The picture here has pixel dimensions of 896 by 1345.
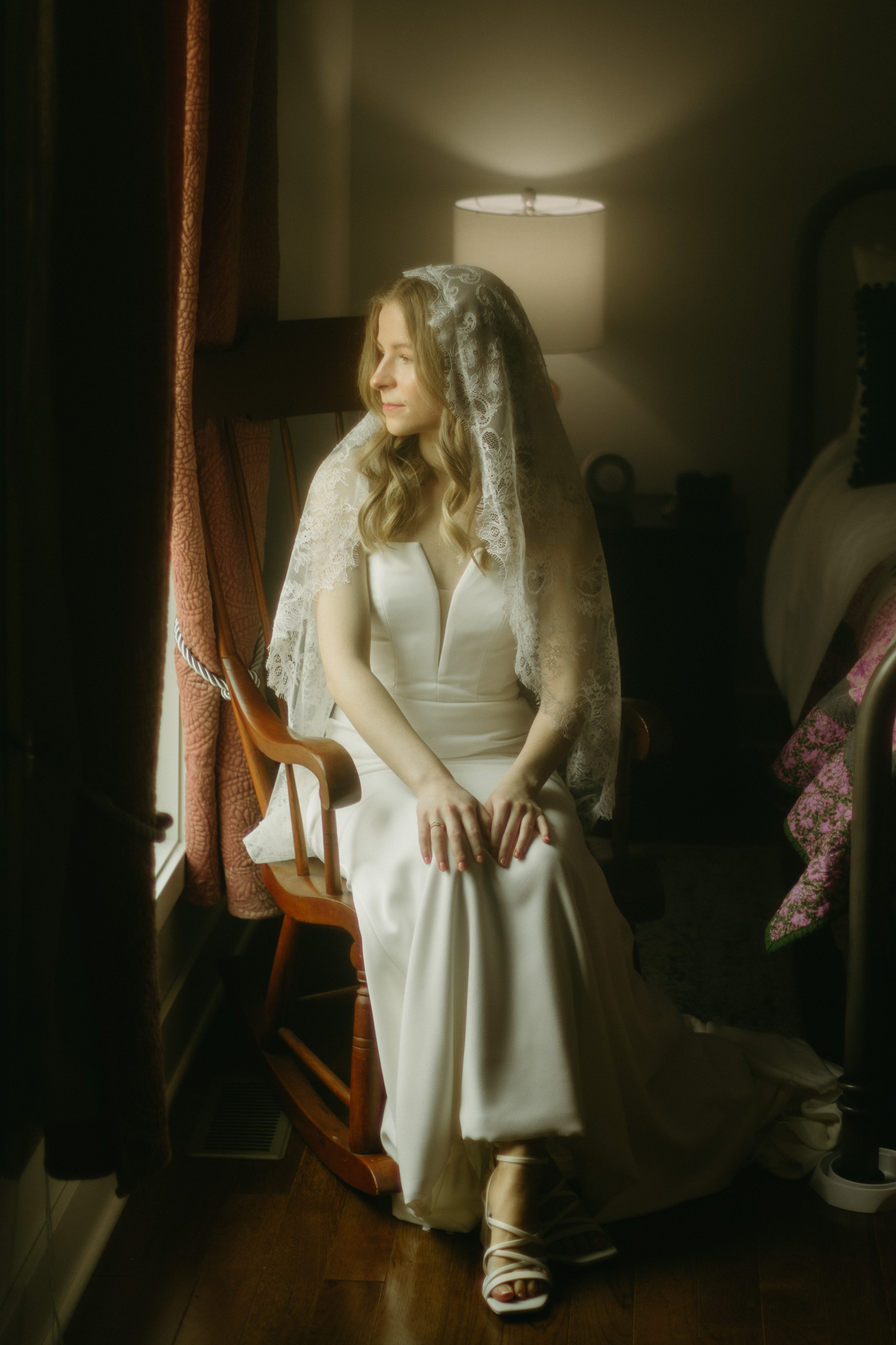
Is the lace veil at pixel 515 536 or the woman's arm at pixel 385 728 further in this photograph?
the lace veil at pixel 515 536

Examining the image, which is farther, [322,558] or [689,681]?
[689,681]

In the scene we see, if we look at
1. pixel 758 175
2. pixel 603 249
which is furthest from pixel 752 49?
pixel 603 249

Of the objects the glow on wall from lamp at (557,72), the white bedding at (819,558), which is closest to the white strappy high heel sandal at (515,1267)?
the white bedding at (819,558)

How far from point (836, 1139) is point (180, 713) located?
43.2 inches

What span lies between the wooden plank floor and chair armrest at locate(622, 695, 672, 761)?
1.89 feet

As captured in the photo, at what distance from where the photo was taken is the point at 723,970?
2092 mm

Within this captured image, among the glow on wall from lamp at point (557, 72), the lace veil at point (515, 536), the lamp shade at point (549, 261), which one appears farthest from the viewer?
the glow on wall from lamp at point (557, 72)

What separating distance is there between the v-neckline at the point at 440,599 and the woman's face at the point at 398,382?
169mm

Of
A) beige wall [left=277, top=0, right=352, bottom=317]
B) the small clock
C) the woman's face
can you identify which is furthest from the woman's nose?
the small clock

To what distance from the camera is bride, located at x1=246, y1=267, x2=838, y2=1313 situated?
131 cm

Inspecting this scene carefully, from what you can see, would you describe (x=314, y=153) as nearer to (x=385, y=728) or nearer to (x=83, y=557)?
(x=385, y=728)

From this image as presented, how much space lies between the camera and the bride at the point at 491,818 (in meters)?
1.31

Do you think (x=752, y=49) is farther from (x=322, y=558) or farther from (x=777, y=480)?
(x=322, y=558)

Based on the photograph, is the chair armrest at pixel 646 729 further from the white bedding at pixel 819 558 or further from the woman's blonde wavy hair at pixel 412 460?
the white bedding at pixel 819 558
